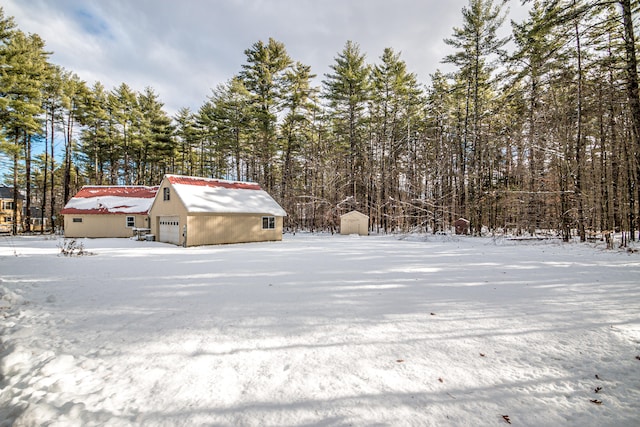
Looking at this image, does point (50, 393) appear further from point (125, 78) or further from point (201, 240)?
point (125, 78)

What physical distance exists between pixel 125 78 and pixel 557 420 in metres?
36.4

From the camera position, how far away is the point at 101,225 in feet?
63.2

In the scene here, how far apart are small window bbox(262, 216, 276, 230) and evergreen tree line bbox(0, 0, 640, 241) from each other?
18.0 ft

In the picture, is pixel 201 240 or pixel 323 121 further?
pixel 323 121

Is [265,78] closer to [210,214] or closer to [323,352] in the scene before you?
[210,214]

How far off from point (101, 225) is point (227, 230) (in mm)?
11565

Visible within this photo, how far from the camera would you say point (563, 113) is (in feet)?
44.8

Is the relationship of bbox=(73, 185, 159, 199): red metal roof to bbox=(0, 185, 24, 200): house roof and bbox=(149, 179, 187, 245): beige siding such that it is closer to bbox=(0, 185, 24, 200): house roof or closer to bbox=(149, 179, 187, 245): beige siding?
bbox=(149, 179, 187, 245): beige siding

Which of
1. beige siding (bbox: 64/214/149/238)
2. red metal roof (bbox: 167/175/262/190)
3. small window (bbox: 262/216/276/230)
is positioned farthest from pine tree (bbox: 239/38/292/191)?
beige siding (bbox: 64/214/149/238)

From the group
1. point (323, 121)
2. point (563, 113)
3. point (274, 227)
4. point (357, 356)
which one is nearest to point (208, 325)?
point (357, 356)

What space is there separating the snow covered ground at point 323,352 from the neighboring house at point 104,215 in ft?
51.2

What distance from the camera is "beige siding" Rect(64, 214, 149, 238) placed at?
19.0m

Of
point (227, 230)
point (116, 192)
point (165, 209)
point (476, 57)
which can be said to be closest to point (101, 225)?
point (116, 192)

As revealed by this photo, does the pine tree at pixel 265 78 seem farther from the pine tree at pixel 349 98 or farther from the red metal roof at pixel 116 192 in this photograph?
the red metal roof at pixel 116 192
